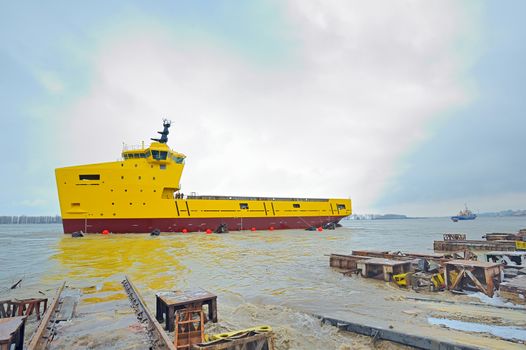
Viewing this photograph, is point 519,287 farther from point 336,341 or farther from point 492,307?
point 336,341

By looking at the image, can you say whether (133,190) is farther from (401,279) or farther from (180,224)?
(401,279)

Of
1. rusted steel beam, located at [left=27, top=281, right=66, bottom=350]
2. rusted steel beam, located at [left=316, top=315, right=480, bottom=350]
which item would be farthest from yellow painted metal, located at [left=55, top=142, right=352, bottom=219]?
rusted steel beam, located at [left=316, top=315, right=480, bottom=350]

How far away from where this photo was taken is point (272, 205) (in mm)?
36719

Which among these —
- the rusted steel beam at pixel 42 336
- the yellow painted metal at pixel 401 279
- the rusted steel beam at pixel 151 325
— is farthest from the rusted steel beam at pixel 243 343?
the yellow painted metal at pixel 401 279

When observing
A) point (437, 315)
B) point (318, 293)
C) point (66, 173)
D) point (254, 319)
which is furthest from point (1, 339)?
point (66, 173)

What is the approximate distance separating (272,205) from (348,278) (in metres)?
27.5

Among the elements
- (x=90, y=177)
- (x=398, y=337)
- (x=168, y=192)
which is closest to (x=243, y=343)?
(x=398, y=337)

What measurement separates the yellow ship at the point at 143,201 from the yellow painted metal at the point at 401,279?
79.2 feet

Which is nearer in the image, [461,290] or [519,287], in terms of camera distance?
[519,287]

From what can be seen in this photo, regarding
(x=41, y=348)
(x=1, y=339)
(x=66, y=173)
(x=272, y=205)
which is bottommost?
(x=41, y=348)

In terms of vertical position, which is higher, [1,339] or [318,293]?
[1,339]

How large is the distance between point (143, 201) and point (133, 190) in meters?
1.42

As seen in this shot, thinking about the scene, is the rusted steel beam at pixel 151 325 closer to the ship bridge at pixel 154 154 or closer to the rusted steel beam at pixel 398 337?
the rusted steel beam at pixel 398 337

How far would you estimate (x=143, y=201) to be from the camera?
28.2m
